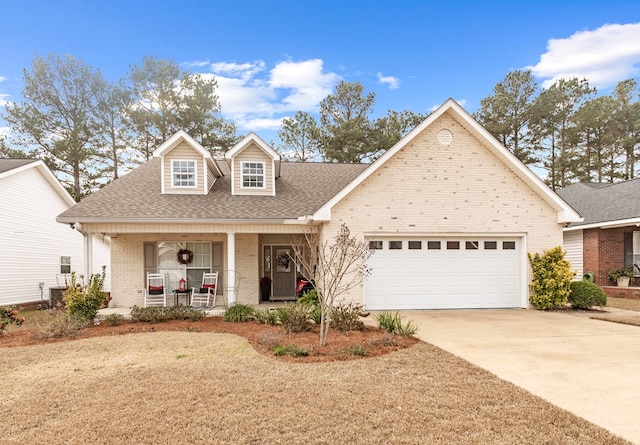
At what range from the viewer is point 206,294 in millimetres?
12836

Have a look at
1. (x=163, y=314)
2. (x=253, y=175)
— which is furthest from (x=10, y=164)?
(x=163, y=314)

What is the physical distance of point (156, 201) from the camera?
523 inches

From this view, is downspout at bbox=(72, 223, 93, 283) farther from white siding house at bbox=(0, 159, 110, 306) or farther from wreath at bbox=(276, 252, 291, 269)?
wreath at bbox=(276, 252, 291, 269)

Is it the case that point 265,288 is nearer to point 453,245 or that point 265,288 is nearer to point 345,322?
point 345,322

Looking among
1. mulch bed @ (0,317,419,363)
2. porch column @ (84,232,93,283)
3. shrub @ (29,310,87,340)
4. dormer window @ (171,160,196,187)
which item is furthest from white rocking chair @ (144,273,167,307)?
dormer window @ (171,160,196,187)

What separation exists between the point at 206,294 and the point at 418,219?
713cm

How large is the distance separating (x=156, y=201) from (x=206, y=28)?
27.6 feet

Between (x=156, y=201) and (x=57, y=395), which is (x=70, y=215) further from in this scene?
(x=57, y=395)

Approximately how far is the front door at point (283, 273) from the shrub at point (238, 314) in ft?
13.2

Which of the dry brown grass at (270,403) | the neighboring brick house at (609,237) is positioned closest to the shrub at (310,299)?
the dry brown grass at (270,403)

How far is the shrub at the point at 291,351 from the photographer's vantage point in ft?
22.8

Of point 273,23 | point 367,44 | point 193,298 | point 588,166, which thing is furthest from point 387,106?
point 193,298

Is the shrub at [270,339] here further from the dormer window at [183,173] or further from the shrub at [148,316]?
the dormer window at [183,173]

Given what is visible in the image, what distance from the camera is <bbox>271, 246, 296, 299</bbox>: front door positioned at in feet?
49.8
